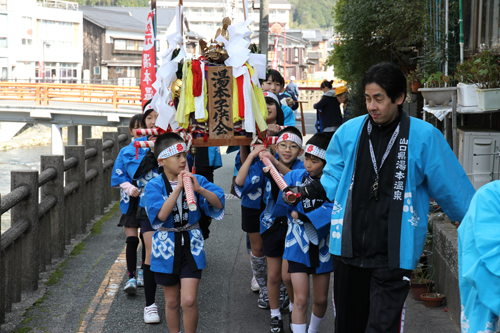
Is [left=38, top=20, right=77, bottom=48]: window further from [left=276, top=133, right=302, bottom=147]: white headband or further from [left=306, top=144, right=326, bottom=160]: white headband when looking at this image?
[left=306, top=144, right=326, bottom=160]: white headband

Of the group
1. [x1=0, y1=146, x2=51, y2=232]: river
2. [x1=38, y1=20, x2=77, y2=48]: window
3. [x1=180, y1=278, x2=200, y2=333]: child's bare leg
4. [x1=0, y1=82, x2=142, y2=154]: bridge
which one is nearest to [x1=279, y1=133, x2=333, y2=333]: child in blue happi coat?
[x1=180, y1=278, x2=200, y2=333]: child's bare leg

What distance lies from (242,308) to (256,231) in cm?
77

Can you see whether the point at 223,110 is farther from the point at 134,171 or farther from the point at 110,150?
the point at 110,150

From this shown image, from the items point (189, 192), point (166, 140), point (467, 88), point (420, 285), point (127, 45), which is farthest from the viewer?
point (127, 45)

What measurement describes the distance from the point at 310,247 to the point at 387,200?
4.20 ft

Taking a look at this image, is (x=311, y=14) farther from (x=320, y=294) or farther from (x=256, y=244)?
(x=320, y=294)

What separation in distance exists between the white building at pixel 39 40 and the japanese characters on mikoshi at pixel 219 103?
41548 mm

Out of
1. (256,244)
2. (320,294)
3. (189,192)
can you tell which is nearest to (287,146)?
(256,244)

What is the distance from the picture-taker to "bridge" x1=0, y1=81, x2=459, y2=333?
196 inches

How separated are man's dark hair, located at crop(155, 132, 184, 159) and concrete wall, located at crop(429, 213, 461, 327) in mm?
2584

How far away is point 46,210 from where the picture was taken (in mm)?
6355

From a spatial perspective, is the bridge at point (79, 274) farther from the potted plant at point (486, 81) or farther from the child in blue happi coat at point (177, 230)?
the potted plant at point (486, 81)

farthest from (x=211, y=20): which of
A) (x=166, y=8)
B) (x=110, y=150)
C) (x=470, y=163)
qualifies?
(x=470, y=163)

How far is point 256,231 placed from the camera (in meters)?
5.25
